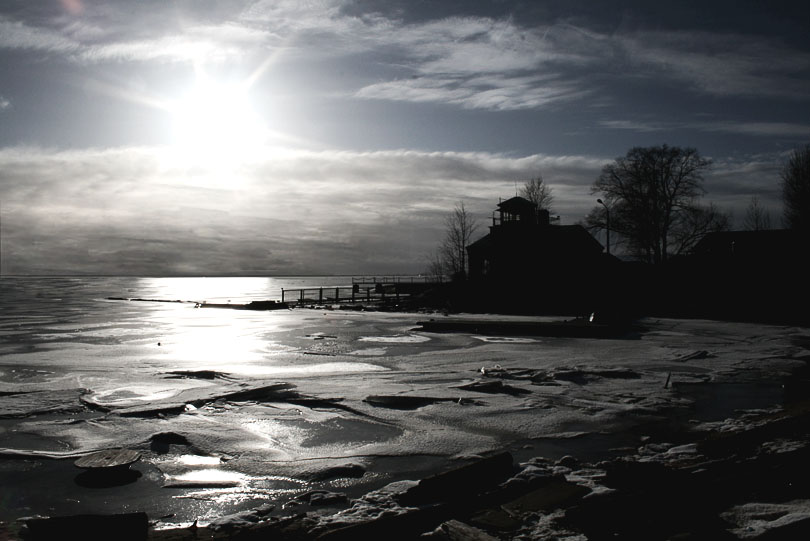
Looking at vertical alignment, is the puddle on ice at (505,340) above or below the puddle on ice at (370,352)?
below

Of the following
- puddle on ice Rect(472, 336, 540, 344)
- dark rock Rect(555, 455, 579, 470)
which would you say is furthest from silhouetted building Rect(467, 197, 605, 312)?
dark rock Rect(555, 455, 579, 470)

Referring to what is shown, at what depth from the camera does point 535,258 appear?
136 feet

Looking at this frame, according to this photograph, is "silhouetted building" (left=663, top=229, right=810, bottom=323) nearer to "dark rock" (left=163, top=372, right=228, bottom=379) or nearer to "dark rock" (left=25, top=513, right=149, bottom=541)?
"dark rock" (left=163, top=372, right=228, bottom=379)

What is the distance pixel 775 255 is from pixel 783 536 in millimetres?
37573

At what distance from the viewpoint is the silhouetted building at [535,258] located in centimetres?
3597

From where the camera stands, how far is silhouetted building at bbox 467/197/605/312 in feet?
118

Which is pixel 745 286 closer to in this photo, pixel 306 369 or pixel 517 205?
pixel 517 205

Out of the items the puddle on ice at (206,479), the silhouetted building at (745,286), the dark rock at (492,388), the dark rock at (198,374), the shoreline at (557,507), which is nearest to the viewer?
the shoreline at (557,507)

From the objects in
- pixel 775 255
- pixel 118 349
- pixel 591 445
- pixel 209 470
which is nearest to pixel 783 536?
pixel 591 445

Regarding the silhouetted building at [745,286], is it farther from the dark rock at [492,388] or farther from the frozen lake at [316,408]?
the dark rock at [492,388]

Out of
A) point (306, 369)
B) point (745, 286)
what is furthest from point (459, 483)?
point (745, 286)

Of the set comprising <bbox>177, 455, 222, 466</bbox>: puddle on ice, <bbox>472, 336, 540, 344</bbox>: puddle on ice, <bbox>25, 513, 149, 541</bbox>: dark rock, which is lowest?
<bbox>472, 336, 540, 344</bbox>: puddle on ice

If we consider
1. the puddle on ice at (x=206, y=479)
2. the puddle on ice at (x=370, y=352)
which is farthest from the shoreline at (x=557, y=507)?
the puddle on ice at (x=370, y=352)

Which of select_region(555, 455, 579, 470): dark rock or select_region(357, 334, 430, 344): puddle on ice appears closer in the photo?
select_region(555, 455, 579, 470): dark rock
